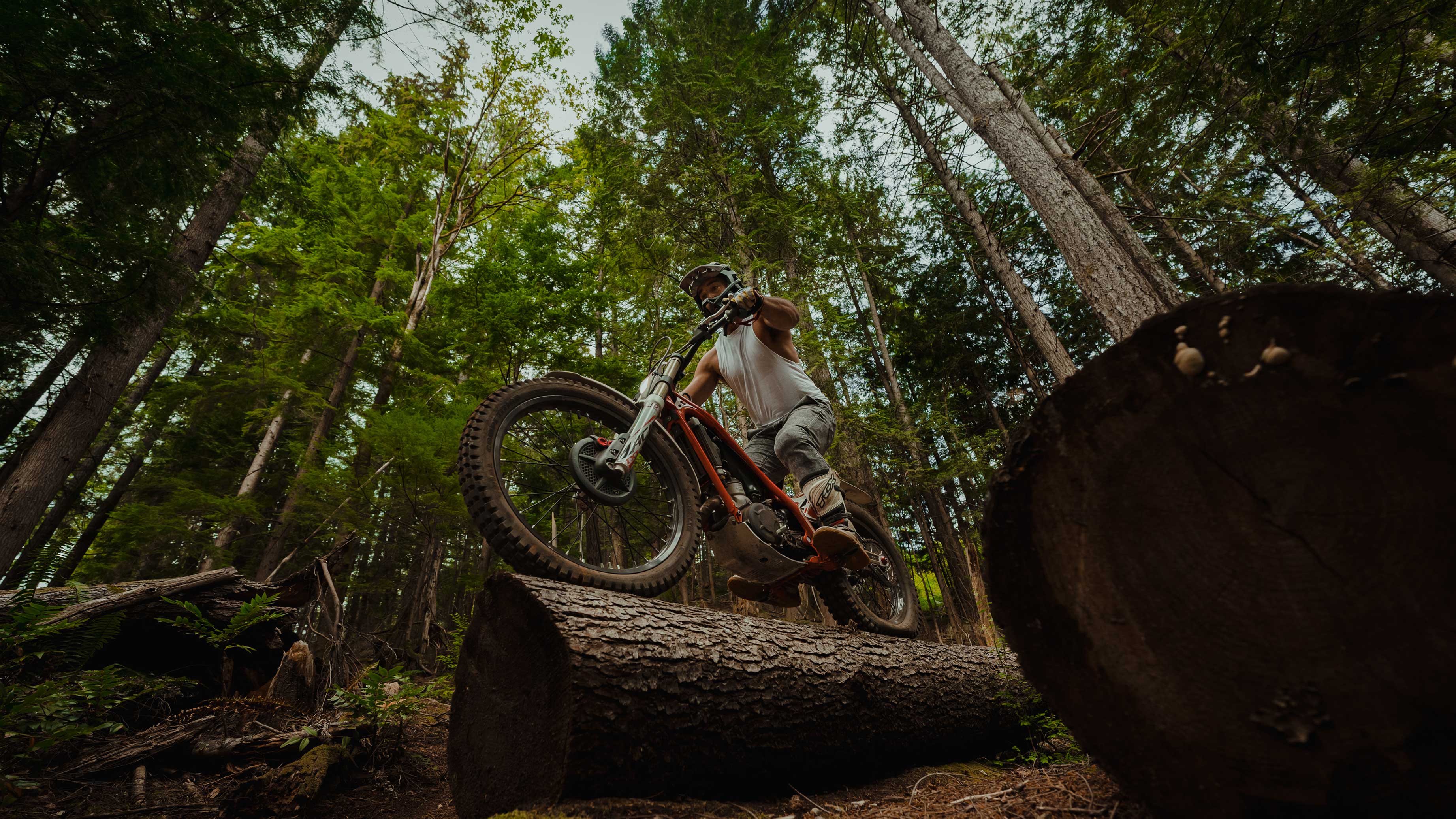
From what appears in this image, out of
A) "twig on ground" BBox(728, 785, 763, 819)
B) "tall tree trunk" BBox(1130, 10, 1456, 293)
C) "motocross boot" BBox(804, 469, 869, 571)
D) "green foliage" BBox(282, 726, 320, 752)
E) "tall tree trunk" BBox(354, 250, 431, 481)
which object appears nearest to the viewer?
"twig on ground" BBox(728, 785, 763, 819)

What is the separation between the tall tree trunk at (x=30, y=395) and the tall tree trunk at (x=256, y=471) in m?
2.45

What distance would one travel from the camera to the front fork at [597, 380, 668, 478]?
255 centimetres

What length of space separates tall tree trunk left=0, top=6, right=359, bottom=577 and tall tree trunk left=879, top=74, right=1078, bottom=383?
9.40 meters

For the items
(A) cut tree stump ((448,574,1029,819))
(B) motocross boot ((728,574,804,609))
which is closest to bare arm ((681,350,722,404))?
(B) motocross boot ((728,574,804,609))

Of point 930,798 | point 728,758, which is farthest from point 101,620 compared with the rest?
point 930,798

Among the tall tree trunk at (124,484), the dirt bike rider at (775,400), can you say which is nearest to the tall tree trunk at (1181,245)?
the dirt bike rider at (775,400)

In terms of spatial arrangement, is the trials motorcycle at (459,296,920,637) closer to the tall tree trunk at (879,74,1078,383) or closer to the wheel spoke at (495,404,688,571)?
the wheel spoke at (495,404,688,571)

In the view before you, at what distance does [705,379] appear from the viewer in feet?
13.3

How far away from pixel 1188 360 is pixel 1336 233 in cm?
1607

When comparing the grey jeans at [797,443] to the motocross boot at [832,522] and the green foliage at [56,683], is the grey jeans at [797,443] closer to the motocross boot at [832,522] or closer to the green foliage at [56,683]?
the motocross boot at [832,522]

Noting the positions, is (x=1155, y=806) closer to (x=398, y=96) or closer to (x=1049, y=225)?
(x=1049, y=225)

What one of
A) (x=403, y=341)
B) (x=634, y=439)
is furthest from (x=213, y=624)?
(x=403, y=341)

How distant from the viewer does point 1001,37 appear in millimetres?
9656

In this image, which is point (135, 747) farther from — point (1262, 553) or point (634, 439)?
point (1262, 553)
